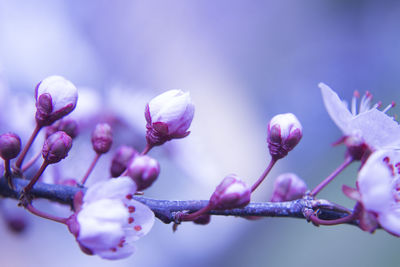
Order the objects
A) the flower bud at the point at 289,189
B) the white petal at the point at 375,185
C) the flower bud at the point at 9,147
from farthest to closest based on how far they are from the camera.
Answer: the flower bud at the point at 289,189 → the flower bud at the point at 9,147 → the white petal at the point at 375,185

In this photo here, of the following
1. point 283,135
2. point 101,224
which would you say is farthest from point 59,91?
point 283,135

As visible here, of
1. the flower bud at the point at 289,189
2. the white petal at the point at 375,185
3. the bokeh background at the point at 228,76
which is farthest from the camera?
the bokeh background at the point at 228,76

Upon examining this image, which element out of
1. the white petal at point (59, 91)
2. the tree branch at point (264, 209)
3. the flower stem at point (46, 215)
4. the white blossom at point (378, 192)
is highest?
the white petal at point (59, 91)

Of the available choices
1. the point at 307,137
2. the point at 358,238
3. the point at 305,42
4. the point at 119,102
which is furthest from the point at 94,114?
the point at 305,42

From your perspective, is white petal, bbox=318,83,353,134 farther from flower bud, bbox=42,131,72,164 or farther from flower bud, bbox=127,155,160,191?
flower bud, bbox=42,131,72,164

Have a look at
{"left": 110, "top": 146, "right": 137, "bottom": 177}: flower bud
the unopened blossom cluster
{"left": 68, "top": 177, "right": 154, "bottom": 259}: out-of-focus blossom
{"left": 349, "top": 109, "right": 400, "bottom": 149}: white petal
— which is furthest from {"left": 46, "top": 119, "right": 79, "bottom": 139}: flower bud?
Result: {"left": 349, "top": 109, "right": 400, "bottom": 149}: white petal

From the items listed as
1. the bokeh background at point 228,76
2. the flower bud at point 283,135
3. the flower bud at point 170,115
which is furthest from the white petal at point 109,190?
the bokeh background at point 228,76

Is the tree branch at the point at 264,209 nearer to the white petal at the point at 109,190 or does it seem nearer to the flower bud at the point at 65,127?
the white petal at the point at 109,190

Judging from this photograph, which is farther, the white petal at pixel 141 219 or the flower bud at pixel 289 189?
the flower bud at pixel 289 189
